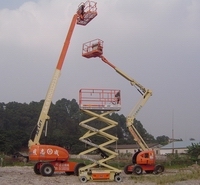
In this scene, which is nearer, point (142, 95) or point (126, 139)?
point (142, 95)

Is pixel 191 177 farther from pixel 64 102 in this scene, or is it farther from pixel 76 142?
pixel 64 102

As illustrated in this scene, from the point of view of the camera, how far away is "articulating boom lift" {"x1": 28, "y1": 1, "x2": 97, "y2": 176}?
74.2 feet

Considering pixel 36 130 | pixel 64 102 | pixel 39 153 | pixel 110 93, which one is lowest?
pixel 39 153

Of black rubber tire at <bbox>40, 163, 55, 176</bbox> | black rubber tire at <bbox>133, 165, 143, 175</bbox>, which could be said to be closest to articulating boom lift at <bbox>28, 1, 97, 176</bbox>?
black rubber tire at <bbox>40, 163, 55, 176</bbox>

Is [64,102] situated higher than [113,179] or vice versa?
[64,102]

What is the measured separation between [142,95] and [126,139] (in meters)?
73.8

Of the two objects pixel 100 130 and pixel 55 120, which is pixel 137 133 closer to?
pixel 100 130

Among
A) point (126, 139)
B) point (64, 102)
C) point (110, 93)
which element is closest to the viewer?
point (110, 93)

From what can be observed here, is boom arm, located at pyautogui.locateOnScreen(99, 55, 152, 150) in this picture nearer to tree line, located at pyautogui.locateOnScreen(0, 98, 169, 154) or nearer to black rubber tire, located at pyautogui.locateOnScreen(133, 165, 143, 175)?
black rubber tire, located at pyautogui.locateOnScreen(133, 165, 143, 175)

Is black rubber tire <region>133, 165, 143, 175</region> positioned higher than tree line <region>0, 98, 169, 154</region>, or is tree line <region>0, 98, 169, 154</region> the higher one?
tree line <region>0, 98, 169, 154</region>

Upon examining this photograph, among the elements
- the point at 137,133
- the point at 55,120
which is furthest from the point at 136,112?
the point at 55,120

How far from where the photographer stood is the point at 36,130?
2334cm

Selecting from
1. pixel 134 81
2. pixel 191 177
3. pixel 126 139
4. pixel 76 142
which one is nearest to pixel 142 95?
pixel 134 81

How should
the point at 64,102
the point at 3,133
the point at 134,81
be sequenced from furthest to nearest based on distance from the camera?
the point at 64,102, the point at 3,133, the point at 134,81
